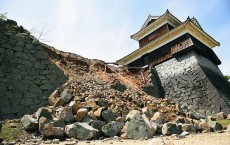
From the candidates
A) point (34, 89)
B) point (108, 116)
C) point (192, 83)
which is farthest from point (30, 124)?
point (192, 83)

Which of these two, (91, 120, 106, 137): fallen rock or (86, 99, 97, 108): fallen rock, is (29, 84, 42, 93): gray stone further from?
(91, 120, 106, 137): fallen rock

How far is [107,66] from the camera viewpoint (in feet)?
53.4

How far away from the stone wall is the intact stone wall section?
965cm

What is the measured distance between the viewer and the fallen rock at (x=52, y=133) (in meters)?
5.61

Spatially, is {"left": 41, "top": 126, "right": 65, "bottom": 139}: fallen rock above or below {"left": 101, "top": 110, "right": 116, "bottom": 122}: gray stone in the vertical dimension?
below

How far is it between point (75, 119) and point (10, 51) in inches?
222

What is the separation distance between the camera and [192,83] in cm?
1662

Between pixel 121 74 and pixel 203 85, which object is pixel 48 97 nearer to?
pixel 121 74

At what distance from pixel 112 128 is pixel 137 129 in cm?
82

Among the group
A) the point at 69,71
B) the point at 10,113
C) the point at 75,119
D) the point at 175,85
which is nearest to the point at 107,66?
the point at 69,71

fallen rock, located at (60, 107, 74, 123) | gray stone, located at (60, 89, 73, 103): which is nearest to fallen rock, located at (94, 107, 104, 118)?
fallen rock, located at (60, 107, 74, 123)

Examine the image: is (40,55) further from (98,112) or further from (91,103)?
(98,112)

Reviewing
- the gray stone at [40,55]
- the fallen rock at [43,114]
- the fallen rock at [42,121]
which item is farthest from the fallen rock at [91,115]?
the gray stone at [40,55]

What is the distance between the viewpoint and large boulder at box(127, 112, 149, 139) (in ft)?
18.6
